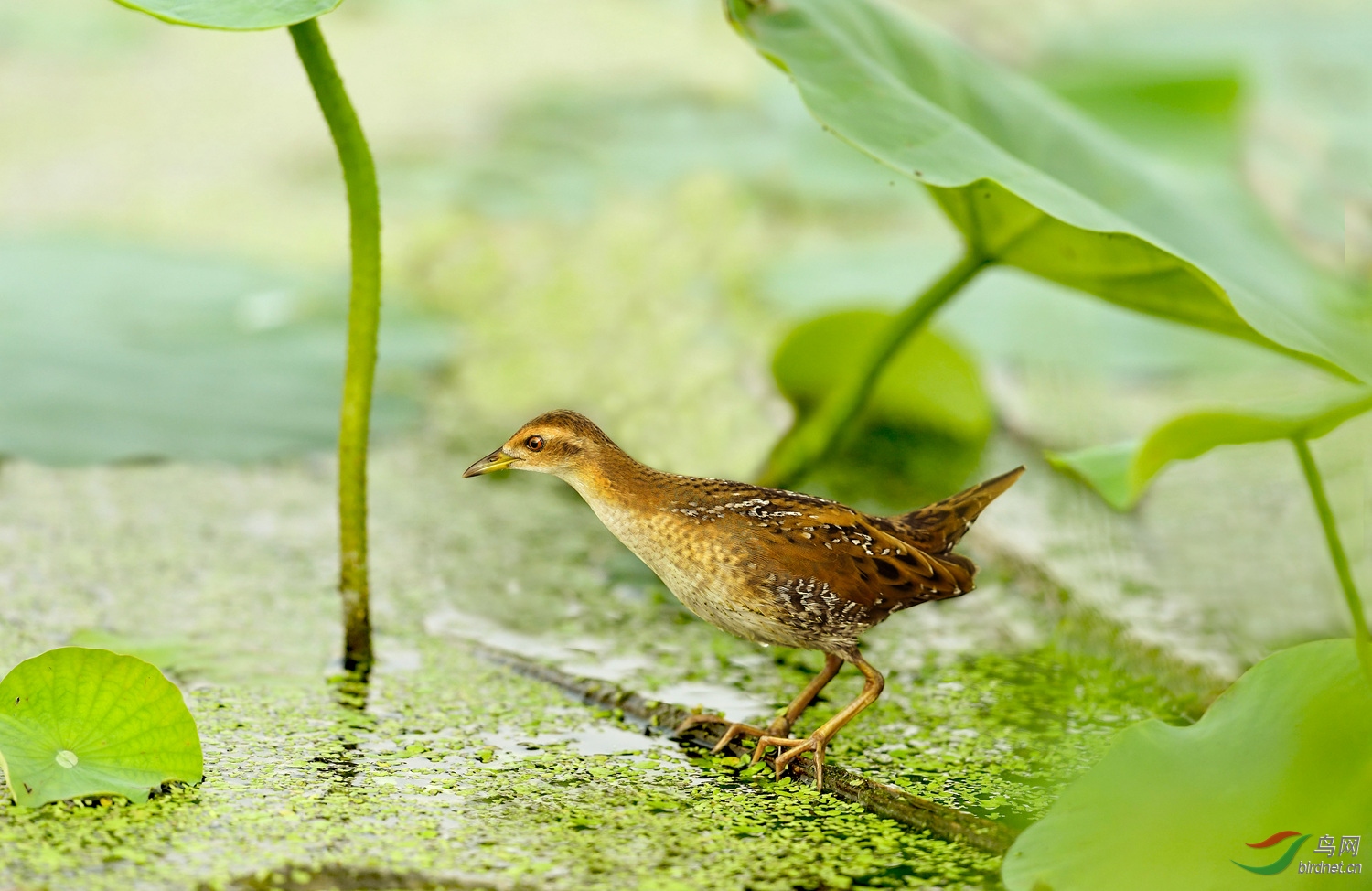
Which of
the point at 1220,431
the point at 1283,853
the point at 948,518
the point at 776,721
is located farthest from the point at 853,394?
the point at 1283,853

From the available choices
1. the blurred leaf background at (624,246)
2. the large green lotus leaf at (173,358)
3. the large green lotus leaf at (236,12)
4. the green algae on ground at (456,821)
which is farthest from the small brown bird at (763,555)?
the large green lotus leaf at (173,358)

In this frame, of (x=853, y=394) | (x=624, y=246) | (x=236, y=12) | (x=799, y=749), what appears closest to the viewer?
(x=236, y=12)

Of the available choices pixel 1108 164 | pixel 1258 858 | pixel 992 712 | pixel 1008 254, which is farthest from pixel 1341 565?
pixel 1108 164

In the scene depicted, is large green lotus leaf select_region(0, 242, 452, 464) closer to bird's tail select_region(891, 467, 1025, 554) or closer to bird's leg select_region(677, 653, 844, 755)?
bird's leg select_region(677, 653, 844, 755)

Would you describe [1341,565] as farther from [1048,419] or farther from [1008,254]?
[1048,419]

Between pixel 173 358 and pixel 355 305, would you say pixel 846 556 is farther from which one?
pixel 173 358
